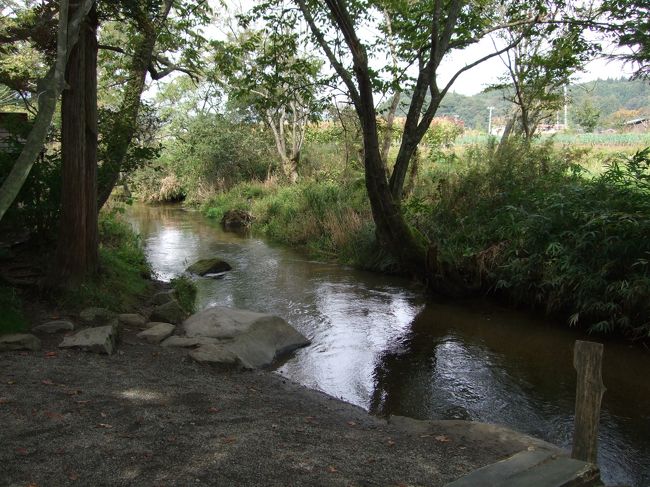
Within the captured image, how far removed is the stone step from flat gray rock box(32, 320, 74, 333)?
4.99 meters

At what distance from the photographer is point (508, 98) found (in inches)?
695

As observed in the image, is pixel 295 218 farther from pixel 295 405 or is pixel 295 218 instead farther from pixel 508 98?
pixel 295 405

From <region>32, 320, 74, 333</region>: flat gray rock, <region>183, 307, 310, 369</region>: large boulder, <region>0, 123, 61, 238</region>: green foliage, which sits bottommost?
<region>183, 307, 310, 369</region>: large boulder

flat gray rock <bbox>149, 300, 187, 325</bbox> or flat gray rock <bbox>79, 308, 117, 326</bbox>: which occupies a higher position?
flat gray rock <bbox>79, 308, 117, 326</bbox>

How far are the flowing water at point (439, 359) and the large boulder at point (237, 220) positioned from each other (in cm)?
876

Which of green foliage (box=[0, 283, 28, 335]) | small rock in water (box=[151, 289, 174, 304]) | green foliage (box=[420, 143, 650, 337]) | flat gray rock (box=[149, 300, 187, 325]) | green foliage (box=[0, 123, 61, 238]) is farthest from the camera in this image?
small rock in water (box=[151, 289, 174, 304])

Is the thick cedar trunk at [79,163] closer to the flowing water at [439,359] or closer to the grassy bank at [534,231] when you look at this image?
the flowing water at [439,359]

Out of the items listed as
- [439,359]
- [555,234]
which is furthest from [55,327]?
[555,234]

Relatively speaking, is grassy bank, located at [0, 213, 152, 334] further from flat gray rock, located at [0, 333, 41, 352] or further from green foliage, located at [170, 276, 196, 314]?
green foliage, located at [170, 276, 196, 314]

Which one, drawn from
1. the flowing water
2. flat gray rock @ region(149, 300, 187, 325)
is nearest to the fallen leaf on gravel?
the flowing water

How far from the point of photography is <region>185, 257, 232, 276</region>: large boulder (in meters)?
12.5

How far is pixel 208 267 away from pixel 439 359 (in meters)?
6.79

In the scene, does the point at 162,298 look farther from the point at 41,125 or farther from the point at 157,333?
the point at 41,125

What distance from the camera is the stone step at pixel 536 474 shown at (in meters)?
2.98
